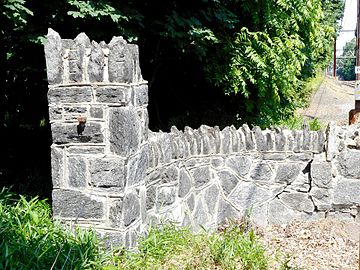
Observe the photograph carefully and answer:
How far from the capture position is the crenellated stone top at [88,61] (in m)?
3.24

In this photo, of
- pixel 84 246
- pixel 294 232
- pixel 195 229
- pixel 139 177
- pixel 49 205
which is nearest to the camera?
pixel 84 246

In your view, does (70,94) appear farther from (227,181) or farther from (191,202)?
(227,181)

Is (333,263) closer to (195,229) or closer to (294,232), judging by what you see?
(294,232)

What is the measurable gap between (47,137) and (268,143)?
9.24 ft

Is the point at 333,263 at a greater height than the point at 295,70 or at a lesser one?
lesser

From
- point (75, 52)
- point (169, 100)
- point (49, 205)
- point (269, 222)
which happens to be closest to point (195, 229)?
point (269, 222)

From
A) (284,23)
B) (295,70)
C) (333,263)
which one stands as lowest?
(333,263)

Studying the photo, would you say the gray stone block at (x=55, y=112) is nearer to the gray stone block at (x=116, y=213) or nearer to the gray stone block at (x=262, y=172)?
the gray stone block at (x=116, y=213)

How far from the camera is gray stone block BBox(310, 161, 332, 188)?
5.02m

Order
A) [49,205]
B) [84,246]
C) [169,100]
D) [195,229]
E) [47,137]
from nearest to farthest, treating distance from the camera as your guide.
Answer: [84,246] < [49,205] < [195,229] < [47,137] < [169,100]

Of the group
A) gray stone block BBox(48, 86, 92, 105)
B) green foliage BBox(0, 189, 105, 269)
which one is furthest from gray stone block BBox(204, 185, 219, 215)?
gray stone block BBox(48, 86, 92, 105)

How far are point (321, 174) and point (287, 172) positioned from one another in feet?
1.14

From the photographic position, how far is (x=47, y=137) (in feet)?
20.1

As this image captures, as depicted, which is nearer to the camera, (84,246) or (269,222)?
(84,246)
